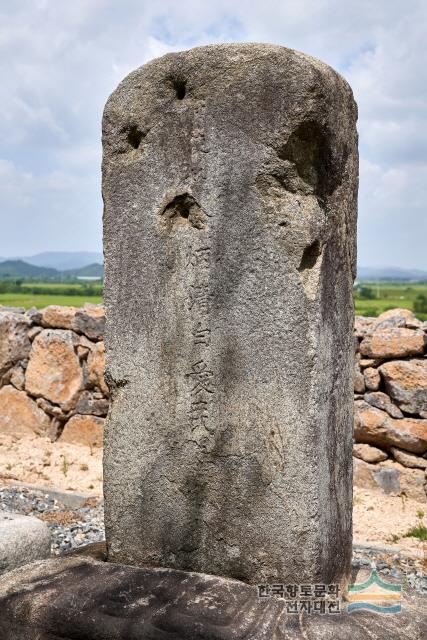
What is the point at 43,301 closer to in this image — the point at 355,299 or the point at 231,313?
the point at 355,299

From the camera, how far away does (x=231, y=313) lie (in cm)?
320

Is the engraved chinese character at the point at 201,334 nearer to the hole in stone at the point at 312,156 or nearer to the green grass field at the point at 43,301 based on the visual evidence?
the hole in stone at the point at 312,156

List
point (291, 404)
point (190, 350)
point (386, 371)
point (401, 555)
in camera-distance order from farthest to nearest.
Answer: point (386, 371)
point (401, 555)
point (190, 350)
point (291, 404)

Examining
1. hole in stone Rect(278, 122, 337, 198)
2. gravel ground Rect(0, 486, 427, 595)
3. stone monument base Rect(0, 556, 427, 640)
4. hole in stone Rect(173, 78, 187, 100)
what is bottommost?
gravel ground Rect(0, 486, 427, 595)

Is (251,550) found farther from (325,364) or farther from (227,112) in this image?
(227,112)

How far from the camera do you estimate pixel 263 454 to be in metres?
3.15

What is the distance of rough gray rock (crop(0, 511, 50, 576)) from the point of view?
14.6ft

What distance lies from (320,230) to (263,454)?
3.11ft

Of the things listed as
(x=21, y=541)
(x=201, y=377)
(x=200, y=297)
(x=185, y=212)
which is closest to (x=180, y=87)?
(x=185, y=212)

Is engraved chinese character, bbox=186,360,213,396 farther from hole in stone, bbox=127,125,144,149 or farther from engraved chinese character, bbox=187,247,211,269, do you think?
hole in stone, bbox=127,125,144,149

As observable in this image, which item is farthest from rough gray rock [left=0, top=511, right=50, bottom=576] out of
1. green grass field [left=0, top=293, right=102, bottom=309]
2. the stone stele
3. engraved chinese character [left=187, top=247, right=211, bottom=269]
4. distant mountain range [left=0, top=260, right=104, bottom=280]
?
distant mountain range [left=0, top=260, right=104, bottom=280]

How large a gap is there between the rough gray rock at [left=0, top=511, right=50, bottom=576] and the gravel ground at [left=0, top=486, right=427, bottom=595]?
0.18m

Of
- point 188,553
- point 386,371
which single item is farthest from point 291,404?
point 386,371

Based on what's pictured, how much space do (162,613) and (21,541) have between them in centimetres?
199
